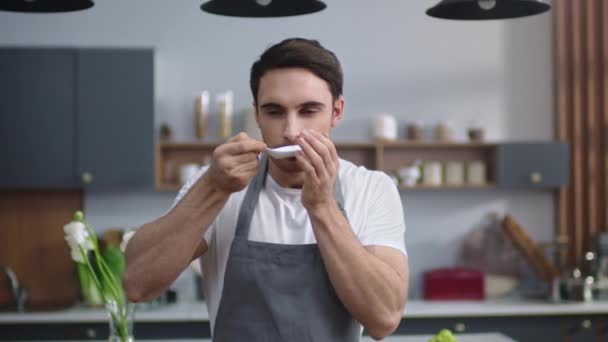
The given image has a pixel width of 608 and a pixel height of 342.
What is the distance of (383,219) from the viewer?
1765 mm

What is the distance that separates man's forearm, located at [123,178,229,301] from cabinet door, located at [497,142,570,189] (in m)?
3.28

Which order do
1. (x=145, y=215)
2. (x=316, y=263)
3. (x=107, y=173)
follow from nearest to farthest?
(x=316, y=263), (x=107, y=173), (x=145, y=215)

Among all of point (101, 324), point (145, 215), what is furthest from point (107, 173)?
point (101, 324)

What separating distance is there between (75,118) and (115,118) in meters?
0.23

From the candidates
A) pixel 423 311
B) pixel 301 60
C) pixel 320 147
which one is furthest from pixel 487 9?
pixel 423 311

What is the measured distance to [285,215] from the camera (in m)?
1.77

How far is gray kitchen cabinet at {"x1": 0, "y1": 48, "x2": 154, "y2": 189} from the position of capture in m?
4.34

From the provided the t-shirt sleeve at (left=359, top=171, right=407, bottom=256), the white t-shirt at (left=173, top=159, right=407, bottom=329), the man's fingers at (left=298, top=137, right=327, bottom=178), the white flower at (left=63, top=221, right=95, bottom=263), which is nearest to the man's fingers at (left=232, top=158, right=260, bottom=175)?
the man's fingers at (left=298, top=137, right=327, bottom=178)

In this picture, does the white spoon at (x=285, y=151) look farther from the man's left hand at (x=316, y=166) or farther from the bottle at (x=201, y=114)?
the bottle at (x=201, y=114)

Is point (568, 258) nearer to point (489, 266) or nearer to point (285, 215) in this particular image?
point (489, 266)

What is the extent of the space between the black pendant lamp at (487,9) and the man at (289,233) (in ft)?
1.98

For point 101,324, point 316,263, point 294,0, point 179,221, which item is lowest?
point 101,324

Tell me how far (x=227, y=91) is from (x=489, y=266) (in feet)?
6.42

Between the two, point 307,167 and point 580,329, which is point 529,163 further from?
point 307,167
